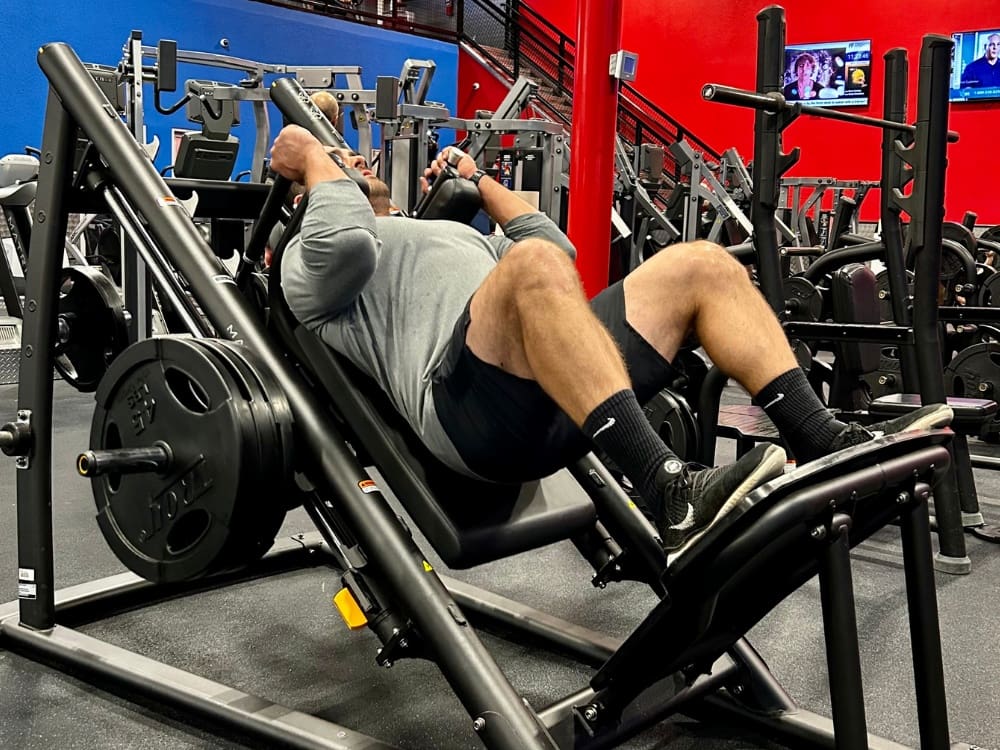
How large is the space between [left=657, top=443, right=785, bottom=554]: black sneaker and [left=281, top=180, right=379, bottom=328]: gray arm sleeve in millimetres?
649

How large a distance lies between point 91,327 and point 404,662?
1175 millimetres

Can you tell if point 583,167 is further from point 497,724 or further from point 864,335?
Result: point 497,724

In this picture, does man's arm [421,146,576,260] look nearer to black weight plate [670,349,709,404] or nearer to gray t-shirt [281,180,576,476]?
gray t-shirt [281,180,576,476]

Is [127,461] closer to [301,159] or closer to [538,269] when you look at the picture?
[301,159]

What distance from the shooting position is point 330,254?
1653mm

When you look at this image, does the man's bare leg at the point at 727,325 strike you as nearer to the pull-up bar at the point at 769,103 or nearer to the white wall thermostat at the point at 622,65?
the pull-up bar at the point at 769,103

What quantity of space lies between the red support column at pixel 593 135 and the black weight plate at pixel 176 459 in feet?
12.5

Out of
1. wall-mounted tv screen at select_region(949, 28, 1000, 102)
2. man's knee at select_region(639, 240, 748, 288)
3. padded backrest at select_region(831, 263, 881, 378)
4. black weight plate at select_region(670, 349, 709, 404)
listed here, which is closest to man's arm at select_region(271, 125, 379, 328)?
man's knee at select_region(639, 240, 748, 288)

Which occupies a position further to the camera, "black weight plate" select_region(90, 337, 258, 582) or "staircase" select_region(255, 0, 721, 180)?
"staircase" select_region(255, 0, 721, 180)

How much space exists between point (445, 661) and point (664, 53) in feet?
39.6

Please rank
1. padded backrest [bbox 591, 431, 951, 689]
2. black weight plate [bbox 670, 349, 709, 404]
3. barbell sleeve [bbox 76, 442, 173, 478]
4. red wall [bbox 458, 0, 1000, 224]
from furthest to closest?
red wall [bbox 458, 0, 1000, 224]
black weight plate [bbox 670, 349, 709, 404]
barbell sleeve [bbox 76, 442, 173, 478]
padded backrest [bbox 591, 431, 951, 689]

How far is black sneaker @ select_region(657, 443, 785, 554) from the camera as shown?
1260 millimetres

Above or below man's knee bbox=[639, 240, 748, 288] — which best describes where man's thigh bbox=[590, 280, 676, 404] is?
below

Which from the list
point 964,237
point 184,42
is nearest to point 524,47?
point 184,42
